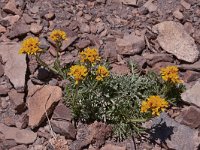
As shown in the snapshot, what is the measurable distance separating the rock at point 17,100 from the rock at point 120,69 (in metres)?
1.24

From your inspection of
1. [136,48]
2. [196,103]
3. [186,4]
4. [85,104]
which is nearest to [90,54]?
[85,104]

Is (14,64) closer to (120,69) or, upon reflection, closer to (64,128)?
(64,128)

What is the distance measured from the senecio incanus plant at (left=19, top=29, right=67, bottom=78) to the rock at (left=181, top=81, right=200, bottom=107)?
1558mm

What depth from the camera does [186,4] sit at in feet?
21.8

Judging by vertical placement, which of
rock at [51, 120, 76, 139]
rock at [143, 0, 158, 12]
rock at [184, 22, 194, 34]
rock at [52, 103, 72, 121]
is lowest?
rock at [51, 120, 76, 139]

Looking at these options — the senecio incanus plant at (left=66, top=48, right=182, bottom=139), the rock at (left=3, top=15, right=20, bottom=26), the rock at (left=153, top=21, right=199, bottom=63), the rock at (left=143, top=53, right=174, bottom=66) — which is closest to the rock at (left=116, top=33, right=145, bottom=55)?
the rock at (left=143, top=53, right=174, bottom=66)

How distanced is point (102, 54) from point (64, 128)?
1.27 meters

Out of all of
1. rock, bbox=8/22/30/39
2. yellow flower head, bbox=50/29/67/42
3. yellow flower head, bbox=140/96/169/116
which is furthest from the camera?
rock, bbox=8/22/30/39

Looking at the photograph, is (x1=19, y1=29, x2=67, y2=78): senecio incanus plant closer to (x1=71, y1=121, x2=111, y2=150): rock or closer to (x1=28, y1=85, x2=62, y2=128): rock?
(x1=28, y1=85, x2=62, y2=128): rock

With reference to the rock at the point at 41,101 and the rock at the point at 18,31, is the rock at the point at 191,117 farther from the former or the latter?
the rock at the point at 18,31

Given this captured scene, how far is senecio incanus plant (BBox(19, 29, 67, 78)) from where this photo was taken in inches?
216

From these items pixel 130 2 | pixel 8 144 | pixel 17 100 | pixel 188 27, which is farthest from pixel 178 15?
pixel 8 144

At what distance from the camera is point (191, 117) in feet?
18.1

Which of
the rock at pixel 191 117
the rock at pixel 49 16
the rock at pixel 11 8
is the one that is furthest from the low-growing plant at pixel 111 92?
the rock at pixel 11 8
